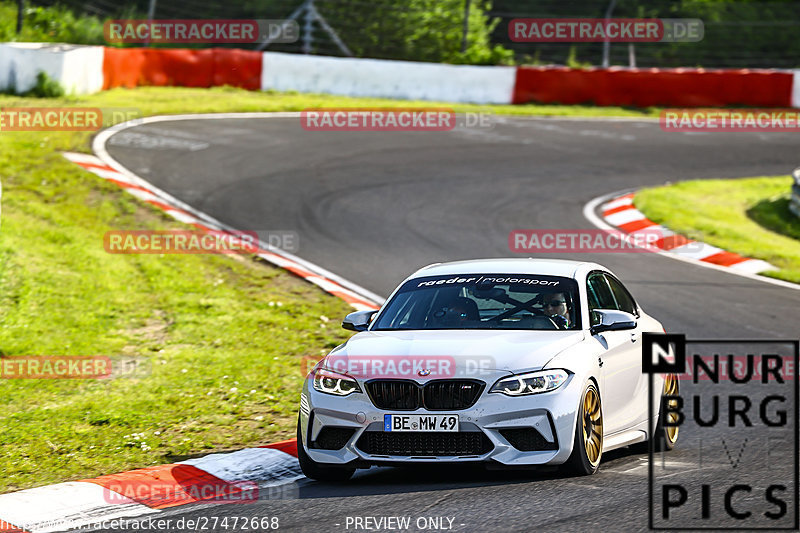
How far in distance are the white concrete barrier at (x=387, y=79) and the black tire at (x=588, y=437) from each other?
23.9 metres

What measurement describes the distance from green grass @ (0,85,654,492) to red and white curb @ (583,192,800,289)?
5557 millimetres

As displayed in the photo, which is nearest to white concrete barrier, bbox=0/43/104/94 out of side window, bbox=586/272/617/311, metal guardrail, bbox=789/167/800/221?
metal guardrail, bbox=789/167/800/221

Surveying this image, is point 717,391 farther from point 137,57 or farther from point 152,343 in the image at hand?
point 137,57

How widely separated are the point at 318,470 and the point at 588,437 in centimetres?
172

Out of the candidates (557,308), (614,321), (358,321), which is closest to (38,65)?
(358,321)

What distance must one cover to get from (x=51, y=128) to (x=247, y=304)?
10038 millimetres

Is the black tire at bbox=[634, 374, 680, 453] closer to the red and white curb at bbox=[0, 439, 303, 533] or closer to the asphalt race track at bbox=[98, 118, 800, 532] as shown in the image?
the asphalt race track at bbox=[98, 118, 800, 532]

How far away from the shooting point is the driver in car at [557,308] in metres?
8.15

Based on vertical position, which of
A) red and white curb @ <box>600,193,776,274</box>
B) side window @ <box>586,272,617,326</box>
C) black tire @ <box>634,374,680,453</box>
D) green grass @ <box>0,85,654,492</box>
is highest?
side window @ <box>586,272,617,326</box>

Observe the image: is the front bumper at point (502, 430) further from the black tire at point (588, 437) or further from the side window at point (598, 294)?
the side window at point (598, 294)

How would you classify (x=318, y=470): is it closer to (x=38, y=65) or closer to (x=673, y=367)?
(x=673, y=367)

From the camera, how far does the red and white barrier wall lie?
2997 centimetres

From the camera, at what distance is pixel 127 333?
12086 mm

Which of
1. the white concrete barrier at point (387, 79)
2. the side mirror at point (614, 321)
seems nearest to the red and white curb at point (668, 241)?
the side mirror at point (614, 321)
